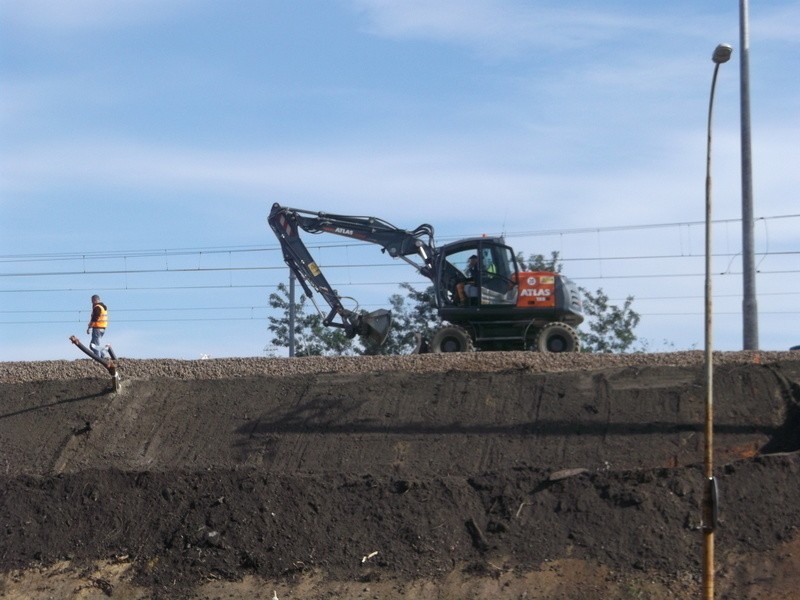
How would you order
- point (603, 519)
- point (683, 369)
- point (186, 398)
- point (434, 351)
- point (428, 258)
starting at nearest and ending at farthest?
point (603, 519), point (683, 369), point (186, 398), point (434, 351), point (428, 258)

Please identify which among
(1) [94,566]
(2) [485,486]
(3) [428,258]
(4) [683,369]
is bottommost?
(1) [94,566]

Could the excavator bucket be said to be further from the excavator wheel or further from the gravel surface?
the gravel surface

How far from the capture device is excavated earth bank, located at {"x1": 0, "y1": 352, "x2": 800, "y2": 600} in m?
16.2

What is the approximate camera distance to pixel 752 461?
16.7 metres

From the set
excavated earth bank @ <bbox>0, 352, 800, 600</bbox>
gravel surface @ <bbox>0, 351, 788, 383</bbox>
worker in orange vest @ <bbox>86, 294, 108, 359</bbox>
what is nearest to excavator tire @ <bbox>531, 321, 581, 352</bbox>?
gravel surface @ <bbox>0, 351, 788, 383</bbox>

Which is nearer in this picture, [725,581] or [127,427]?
[725,581]

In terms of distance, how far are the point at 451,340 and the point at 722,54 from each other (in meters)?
13.5

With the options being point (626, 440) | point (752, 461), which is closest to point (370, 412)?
point (626, 440)

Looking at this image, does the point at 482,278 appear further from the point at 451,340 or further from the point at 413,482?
the point at 413,482

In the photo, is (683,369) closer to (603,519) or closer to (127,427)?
(603,519)

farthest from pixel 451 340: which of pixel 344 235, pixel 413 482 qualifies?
pixel 413 482

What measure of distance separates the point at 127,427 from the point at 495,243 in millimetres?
9658

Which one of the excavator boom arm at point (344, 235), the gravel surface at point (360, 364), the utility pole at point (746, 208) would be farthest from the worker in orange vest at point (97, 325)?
the utility pole at point (746, 208)

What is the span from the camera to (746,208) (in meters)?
21.5
